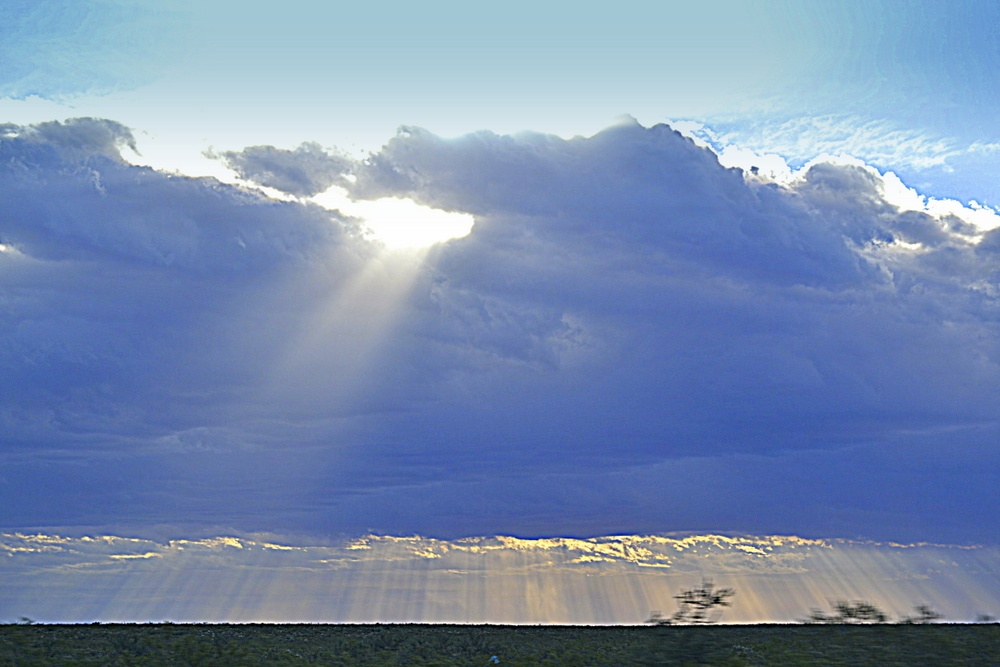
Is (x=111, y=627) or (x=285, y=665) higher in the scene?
(x=111, y=627)

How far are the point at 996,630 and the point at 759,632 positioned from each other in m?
13.1

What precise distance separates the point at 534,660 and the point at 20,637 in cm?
3084

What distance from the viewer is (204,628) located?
3093 inches

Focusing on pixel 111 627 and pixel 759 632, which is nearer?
pixel 759 632

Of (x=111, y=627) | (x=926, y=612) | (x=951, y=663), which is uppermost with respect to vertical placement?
(x=111, y=627)

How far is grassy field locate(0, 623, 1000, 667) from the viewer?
34312 millimetres

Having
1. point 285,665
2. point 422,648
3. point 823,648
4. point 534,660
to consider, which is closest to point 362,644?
point 422,648

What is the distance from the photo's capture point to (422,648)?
205ft

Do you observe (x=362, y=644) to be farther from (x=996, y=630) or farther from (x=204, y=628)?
(x=996, y=630)

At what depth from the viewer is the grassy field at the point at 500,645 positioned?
34312 millimetres

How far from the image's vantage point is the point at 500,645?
6444 cm

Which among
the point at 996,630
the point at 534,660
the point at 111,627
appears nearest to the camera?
the point at 996,630

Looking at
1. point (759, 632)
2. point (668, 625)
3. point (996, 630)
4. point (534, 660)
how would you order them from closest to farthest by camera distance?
point (668, 625) < point (996, 630) < point (534, 660) < point (759, 632)

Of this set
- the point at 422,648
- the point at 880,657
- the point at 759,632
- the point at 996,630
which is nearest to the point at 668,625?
the point at 880,657
